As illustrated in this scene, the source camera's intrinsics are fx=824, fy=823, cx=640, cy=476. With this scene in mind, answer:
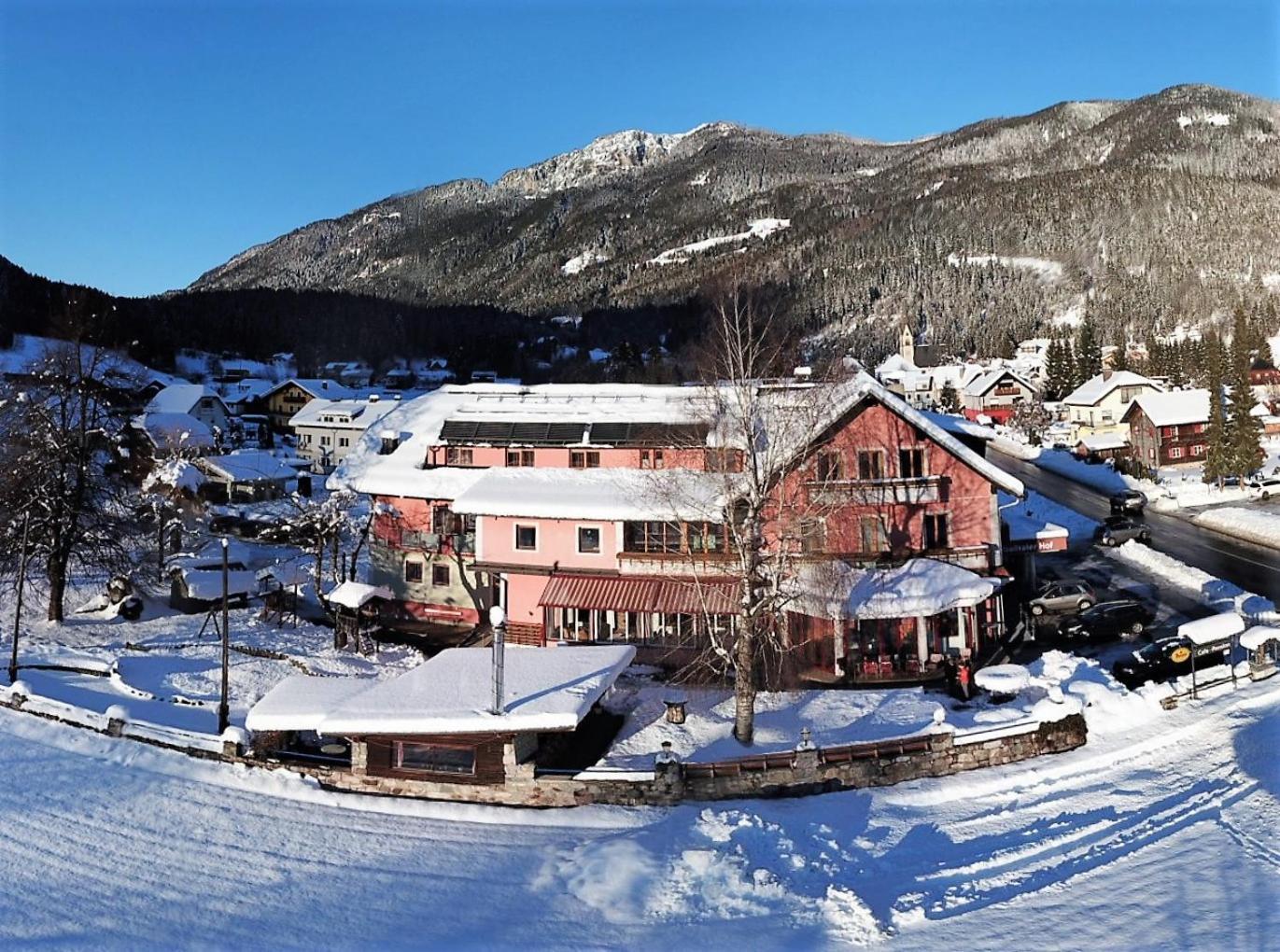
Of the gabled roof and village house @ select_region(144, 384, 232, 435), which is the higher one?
the gabled roof

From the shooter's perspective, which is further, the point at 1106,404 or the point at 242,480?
the point at 1106,404

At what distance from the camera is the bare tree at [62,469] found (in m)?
32.5

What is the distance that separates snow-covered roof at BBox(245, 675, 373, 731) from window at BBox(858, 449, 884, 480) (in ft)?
60.3

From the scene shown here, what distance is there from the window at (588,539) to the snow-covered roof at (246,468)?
163ft

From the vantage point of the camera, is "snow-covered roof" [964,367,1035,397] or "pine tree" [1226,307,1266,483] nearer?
"pine tree" [1226,307,1266,483]

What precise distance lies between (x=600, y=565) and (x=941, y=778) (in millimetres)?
15689

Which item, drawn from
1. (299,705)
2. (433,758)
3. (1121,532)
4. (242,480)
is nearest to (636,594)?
(433,758)

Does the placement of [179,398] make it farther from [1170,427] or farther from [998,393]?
[998,393]

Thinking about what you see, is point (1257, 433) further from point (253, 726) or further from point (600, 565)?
point (253, 726)

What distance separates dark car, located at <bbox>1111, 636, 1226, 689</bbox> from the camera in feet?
81.4

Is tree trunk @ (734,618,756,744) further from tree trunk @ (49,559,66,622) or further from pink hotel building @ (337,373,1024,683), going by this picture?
tree trunk @ (49,559,66,622)

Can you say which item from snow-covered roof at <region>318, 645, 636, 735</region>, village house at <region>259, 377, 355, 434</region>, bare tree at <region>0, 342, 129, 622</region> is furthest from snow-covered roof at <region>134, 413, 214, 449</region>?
snow-covered roof at <region>318, 645, 636, 735</region>

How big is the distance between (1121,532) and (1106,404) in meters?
55.2

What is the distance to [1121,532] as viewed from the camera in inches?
1817
